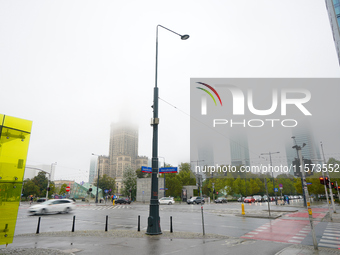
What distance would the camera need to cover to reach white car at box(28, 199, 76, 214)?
22897 mm

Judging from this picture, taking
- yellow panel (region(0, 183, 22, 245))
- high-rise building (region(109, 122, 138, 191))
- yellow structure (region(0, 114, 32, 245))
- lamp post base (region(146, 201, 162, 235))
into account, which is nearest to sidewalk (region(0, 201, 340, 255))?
lamp post base (region(146, 201, 162, 235))

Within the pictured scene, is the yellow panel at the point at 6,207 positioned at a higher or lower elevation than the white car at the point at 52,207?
higher

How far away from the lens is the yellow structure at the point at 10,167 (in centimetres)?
643

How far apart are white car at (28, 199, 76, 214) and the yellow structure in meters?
19.0

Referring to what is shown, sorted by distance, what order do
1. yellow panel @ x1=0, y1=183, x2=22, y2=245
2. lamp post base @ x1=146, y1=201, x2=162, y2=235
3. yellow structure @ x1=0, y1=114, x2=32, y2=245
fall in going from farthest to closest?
lamp post base @ x1=146, y1=201, x2=162, y2=235, yellow structure @ x1=0, y1=114, x2=32, y2=245, yellow panel @ x1=0, y1=183, x2=22, y2=245

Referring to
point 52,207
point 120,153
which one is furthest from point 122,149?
point 52,207

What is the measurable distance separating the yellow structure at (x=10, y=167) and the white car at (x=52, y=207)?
19.0m

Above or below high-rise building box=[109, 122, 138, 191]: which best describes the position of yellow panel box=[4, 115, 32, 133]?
below

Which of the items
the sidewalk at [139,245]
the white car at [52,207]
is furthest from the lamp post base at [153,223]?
the white car at [52,207]

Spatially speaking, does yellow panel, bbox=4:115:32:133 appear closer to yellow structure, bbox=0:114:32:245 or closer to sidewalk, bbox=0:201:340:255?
yellow structure, bbox=0:114:32:245

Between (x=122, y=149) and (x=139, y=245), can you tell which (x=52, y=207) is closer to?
(x=139, y=245)

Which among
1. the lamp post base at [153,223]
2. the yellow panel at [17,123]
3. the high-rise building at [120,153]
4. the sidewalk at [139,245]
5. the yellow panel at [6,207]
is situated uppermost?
the high-rise building at [120,153]

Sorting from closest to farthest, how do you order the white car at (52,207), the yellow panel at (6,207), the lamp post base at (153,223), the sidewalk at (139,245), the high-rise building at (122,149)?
the yellow panel at (6,207) < the sidewalk at (139,245) < the lamp post base at (153,223) < the white car at (52,207) < the high-rise building at (122,149)

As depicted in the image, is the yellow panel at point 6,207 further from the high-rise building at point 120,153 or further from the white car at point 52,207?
the high-rise building at point 120,153
